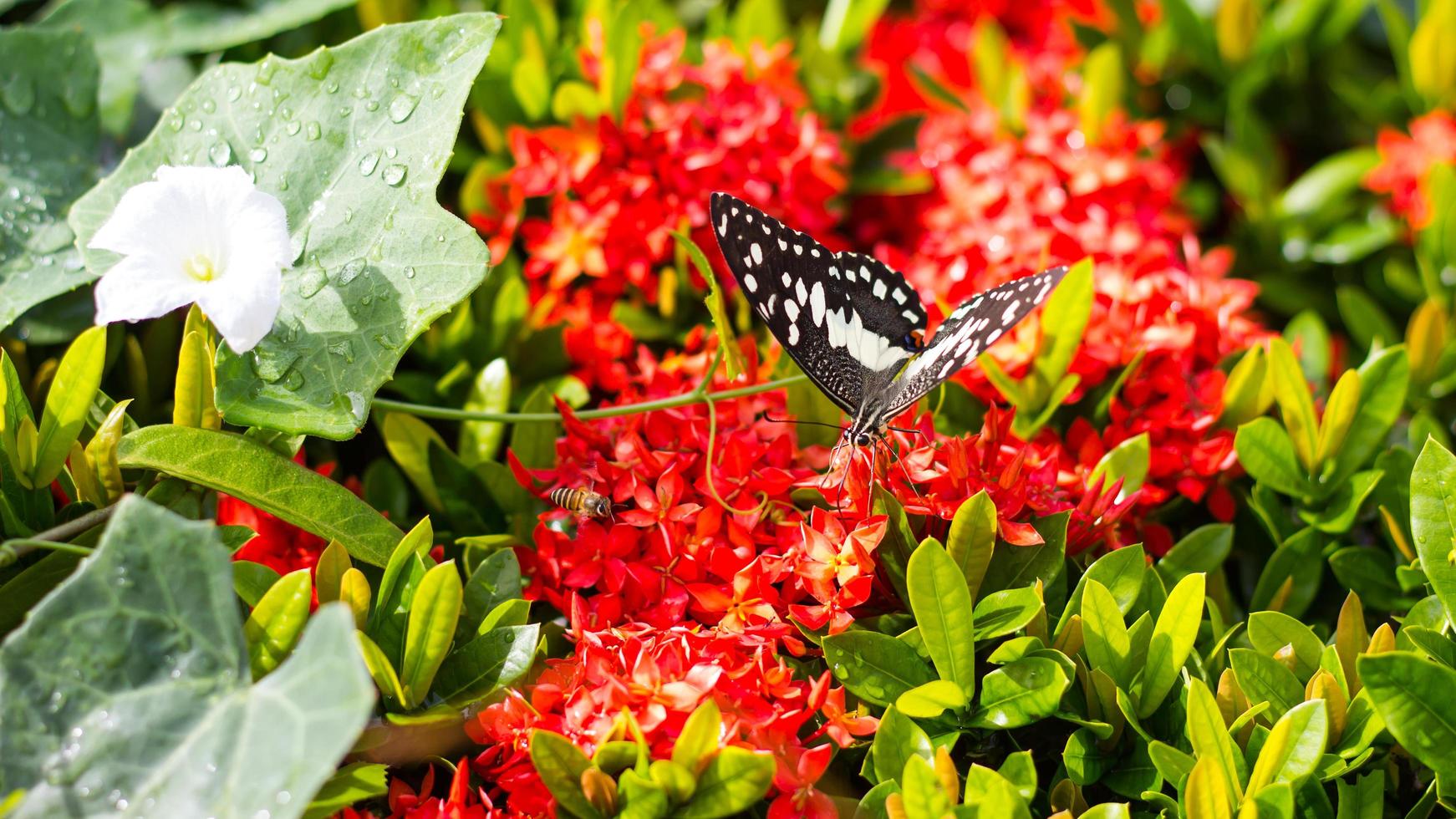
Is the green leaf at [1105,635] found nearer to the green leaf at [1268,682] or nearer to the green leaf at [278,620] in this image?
the green leaf at [1268,682]

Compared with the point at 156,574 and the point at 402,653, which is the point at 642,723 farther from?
the point at 156,574

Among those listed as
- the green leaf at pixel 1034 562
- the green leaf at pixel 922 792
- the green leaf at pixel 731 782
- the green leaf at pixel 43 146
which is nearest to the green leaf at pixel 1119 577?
the green leaf at pixel 1034 562

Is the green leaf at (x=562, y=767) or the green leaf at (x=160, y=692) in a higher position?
the green leaf at (x=160, y=692)

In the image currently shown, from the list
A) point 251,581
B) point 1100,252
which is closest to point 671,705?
point 251,581

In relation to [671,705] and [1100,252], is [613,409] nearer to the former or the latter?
[671,705]

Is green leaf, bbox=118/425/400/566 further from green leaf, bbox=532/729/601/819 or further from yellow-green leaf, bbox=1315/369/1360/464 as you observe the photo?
yellow-green leaf, bbox=1315/369/1360/464

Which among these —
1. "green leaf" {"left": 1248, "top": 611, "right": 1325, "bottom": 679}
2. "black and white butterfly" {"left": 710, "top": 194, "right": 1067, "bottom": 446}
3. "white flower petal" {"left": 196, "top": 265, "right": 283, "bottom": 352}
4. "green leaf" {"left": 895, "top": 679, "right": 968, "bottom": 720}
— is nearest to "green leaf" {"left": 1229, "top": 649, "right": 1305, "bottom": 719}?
"green leaf" {"left": 1248, "top": 611, "right": 1325, "bottom": 679}
